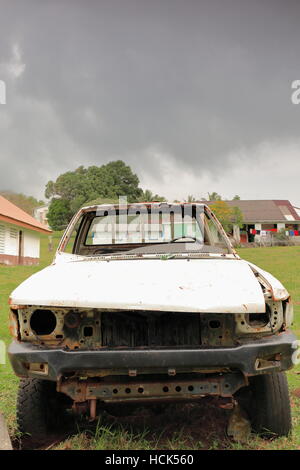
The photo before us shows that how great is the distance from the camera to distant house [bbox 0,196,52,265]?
2392 cm

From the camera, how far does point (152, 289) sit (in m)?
2.81

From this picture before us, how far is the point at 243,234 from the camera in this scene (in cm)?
4428

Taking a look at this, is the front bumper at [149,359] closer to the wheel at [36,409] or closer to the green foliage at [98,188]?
the wheel at [36,409]

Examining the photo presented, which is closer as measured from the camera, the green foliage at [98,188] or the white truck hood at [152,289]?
the white truck hood at [152,289]

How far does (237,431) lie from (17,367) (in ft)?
5.00

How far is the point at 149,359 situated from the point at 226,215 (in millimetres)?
38191

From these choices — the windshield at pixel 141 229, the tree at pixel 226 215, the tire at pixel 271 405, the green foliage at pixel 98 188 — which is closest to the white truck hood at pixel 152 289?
the tire at pixel 271 405

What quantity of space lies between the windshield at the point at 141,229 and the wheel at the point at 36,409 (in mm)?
1599

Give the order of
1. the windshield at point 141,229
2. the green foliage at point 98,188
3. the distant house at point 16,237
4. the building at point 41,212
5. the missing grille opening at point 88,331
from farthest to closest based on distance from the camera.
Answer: the building at point 41,212
the green foliage at point 98,188
the distant house at point 16,237
the windshield at point 141,229
the missing grille opening at point 88,331

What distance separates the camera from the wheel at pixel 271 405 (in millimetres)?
3027

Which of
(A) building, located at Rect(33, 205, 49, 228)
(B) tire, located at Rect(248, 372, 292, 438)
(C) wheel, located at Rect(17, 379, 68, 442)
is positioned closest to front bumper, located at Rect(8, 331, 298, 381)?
(B) tire, located at Rect(248, 372, 292, 438)

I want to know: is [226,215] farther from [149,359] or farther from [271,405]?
[149,359]
